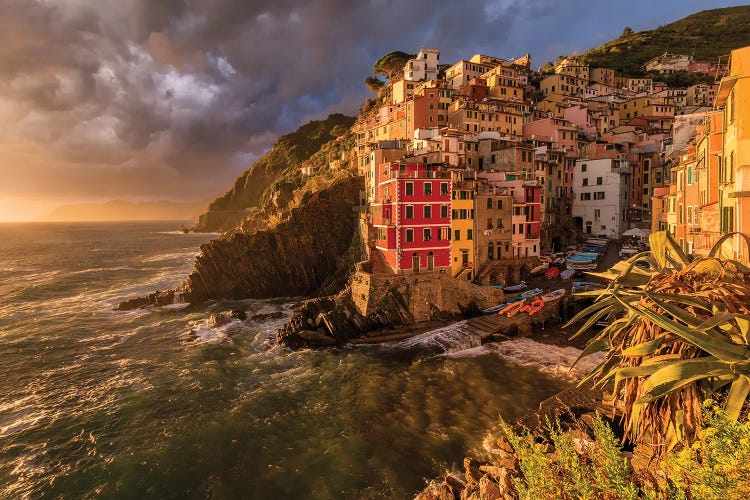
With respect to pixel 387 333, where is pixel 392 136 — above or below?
above

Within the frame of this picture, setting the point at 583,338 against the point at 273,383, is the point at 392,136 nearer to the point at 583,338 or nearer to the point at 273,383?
the point at 583,338

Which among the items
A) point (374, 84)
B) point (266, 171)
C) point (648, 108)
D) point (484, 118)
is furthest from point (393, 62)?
point (266, 171)

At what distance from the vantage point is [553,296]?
1549 inches

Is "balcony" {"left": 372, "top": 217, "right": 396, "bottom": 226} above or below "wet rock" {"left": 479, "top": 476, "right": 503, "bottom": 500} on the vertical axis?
above

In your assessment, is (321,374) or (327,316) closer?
(321,374)

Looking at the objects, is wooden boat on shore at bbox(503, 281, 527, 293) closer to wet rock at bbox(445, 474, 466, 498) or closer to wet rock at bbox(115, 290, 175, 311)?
wet rock at bbox(445, 474, 466, 498)

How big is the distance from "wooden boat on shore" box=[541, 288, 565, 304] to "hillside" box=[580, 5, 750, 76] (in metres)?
122

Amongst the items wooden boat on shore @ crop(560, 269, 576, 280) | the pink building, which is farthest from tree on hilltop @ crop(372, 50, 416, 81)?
wooden boat on shore @ crop(560, 269, 576, 280)

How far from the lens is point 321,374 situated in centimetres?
3028

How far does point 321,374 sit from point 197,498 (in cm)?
1304

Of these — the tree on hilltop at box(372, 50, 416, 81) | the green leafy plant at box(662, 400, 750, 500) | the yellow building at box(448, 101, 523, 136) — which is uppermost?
the tree on hilltop at box(372, 50, 416, 81)

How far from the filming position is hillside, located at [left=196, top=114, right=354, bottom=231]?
505ft

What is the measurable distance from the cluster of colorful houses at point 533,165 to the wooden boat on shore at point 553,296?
8681 mm

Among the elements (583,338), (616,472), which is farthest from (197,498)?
(583,338)
